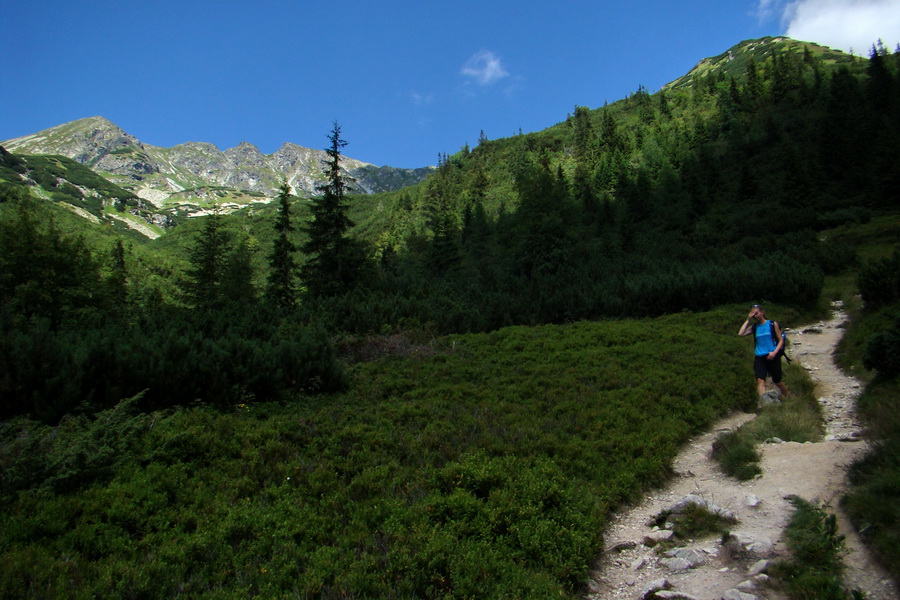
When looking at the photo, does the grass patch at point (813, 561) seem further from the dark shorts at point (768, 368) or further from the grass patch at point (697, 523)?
the dark shorts at point (768, 368)

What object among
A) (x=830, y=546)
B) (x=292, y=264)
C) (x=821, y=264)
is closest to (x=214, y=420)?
(x=830, y=546)

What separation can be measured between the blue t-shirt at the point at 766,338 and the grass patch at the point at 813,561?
6.22 metres

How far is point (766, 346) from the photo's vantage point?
9.42 m

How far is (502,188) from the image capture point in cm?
9362

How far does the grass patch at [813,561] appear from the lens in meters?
3.25

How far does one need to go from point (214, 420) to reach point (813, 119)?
266 ft

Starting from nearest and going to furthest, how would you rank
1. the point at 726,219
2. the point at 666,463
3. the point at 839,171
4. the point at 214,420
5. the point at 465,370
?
the point at 666,463, the point at 214,420, the point at 465,370, the point at 726,219, the point at 839,171

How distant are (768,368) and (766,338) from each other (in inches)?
28.9

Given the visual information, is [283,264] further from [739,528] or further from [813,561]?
[813,561]

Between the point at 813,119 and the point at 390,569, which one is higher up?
the point at 813,119

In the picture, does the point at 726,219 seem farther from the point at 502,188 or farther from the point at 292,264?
the point at 502,188

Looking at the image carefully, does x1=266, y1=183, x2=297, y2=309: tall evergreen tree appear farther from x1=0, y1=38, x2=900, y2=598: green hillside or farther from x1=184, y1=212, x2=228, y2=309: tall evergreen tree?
x1=184, y1=212, x2=228, y2=309: tall evergreen tree

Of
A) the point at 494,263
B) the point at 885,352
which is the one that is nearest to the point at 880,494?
the point at 885,352

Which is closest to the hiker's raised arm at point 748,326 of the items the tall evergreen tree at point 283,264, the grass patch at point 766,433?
the grass patch at point 766,433
